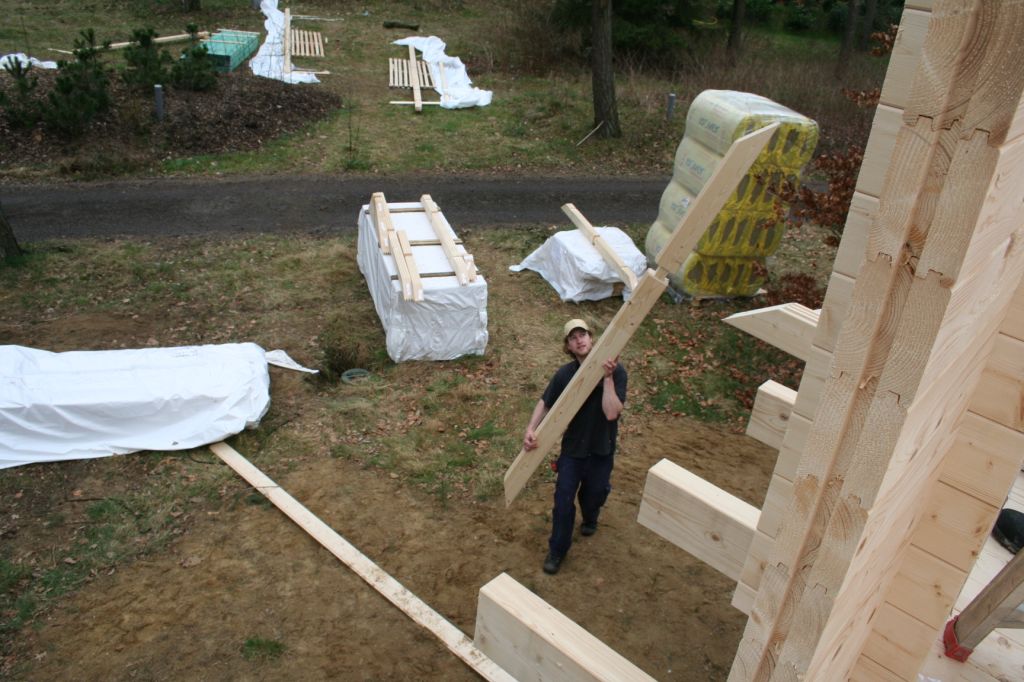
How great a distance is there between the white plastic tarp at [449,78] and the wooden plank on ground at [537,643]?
15365mm

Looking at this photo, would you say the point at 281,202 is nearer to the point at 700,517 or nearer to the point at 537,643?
the point at 700,517

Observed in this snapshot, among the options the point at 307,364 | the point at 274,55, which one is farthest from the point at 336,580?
the point at 274,55

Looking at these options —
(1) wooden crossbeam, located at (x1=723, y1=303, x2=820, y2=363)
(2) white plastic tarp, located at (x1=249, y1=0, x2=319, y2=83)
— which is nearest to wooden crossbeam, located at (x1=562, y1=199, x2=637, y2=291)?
(1) wooden crossbeam, located at (x1=723, y1=303, x2=820, y2=363)

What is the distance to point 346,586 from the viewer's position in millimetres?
5598

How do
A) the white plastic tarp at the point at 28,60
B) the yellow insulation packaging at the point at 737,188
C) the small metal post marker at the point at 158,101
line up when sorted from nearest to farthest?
the yellow insulation packaging at the point at 737,188
the small metal post marker at the point at 158,101
the white plastic tarp at the point at 28,60

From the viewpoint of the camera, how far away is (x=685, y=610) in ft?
18.1

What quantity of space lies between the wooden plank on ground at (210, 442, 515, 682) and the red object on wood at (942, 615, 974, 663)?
2242mm

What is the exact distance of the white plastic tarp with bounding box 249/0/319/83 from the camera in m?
17.5

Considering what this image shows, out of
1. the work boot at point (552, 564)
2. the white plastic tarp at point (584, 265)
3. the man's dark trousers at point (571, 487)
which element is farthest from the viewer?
the white plastic tarp at point (584, 265)

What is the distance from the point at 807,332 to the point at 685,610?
10.9 ft

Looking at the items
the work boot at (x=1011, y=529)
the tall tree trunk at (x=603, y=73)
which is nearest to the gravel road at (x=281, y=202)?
the tall tree trunk at (x=603, y=73)

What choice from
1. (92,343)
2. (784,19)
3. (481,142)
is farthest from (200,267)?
(784,19)

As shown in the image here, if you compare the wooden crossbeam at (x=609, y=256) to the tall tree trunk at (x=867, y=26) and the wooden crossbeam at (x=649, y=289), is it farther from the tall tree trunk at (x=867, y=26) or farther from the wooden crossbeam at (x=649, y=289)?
the tall tree trunk at (x=867, y=26)

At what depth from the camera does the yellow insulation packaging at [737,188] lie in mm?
8969
